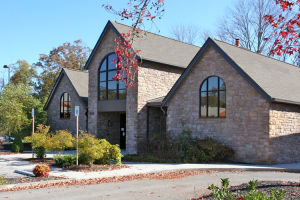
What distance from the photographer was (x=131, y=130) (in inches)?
743

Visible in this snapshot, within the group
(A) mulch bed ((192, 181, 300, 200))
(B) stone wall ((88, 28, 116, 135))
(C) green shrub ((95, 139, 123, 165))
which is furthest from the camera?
(B) stone wall ((88, 28, 116, 135))

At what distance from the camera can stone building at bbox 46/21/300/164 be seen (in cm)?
1456

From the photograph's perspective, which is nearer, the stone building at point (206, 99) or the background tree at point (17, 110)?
the stone building at point (206, 99)

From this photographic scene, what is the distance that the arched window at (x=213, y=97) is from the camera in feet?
52.0

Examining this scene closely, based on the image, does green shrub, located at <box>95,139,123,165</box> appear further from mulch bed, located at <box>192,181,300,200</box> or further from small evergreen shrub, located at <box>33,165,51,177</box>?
mulch bed, located at <box>192,181,300,200</box>

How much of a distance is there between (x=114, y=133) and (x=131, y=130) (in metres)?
3.56

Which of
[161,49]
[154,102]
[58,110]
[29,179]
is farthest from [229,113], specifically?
[58,110]

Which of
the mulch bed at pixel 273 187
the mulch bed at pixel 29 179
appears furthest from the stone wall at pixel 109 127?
the mulch bed at pixel 273 187

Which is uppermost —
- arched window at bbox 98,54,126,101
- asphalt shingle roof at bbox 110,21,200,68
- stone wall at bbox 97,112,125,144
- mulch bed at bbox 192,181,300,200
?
asphalt shingle roof at bbox 110,21,200,68

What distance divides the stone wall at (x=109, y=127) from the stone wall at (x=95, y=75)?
0.34 m

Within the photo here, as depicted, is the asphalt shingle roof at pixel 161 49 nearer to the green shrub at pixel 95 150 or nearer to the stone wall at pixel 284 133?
the green shrub at pixel 95 150

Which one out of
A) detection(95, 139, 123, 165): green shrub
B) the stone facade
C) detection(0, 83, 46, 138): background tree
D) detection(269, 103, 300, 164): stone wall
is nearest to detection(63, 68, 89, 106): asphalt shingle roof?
detection(0, 83, 46, 138): background tree

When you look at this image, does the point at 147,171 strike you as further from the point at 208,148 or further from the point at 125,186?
the point at 208,148

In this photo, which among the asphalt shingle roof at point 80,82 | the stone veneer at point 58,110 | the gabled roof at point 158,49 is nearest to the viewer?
the gabled roof at point 158,49
